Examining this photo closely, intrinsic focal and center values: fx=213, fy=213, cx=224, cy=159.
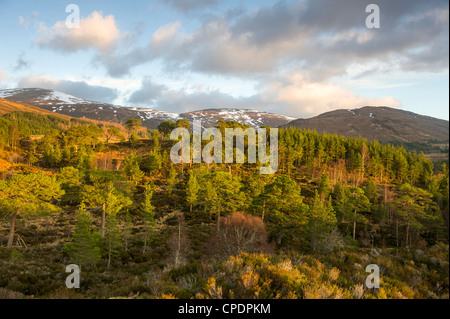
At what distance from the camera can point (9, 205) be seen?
2373cm
